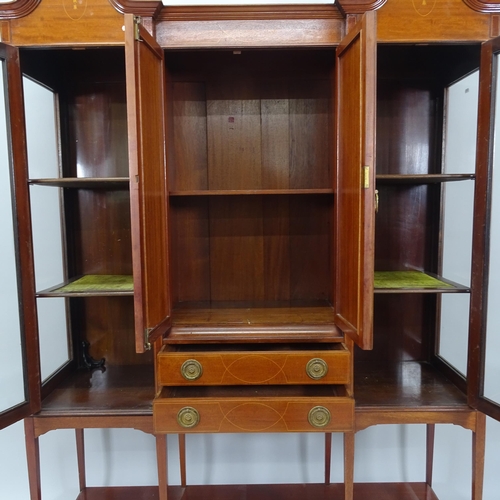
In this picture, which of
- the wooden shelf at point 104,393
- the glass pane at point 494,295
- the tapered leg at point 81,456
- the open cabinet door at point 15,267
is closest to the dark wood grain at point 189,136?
the open cabinet door at point 15,267

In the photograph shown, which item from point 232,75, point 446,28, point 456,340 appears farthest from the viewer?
point 232,75

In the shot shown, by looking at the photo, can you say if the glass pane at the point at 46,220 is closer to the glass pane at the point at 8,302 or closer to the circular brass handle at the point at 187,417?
the glass pane at the point at 8,302

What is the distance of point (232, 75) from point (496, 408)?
4.64ft

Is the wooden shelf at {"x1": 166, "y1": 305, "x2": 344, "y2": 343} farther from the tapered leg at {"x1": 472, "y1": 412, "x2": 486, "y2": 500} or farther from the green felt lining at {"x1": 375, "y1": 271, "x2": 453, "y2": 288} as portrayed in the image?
the tapered leg at {"x1": 472, "y1": 412, "x2": 486, "y2": 500}

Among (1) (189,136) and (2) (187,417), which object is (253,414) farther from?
(1) (189,136)

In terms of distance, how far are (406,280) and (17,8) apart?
1463 millimetres

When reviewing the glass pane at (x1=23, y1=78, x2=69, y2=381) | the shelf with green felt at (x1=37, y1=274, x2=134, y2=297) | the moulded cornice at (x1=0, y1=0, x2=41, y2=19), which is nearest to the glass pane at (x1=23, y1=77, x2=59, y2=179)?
the glass pane at (x1=23, y1=78, x2=69, y2=381)

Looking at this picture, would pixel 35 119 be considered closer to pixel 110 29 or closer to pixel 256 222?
pixel 110 29

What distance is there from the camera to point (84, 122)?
1.52 meters

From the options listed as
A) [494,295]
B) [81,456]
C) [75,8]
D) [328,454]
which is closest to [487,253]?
[494,295]

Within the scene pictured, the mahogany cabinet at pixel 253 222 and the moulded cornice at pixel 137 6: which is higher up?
the moulded cornice at pixel 137 6

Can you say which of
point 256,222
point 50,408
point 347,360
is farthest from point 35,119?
Answer: point 347,360

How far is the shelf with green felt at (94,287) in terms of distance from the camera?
1221 mm

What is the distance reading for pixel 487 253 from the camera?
1178 millimetres
